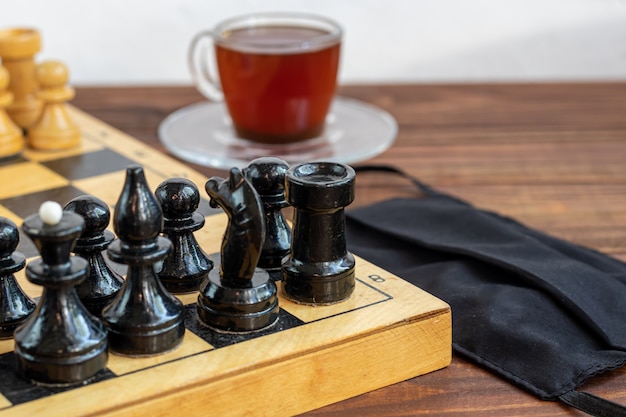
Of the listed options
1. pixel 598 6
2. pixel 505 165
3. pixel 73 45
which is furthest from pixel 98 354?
pixel 598 6

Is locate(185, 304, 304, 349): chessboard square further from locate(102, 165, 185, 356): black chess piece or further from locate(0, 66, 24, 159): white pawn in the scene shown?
locate(0, 66, 24, 159): white pawn

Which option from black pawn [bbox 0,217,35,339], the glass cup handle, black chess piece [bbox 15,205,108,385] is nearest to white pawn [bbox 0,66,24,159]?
the glass cup handle

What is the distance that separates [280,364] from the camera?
0.88m

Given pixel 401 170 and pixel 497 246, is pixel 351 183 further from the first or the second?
pixel 401 170

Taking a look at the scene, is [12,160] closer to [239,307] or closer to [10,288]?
[10,288]

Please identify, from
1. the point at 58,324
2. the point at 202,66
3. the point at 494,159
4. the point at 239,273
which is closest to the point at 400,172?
the point at 494,159

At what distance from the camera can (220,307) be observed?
3.04 ft

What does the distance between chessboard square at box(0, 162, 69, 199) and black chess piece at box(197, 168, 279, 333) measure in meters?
0.51

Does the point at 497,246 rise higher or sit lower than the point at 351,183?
lower

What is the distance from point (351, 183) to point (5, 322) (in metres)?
0.33

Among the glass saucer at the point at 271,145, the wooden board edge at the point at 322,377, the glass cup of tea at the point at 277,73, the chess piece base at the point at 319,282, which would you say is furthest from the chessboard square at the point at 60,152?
the wooden board edge at the point at 322,377

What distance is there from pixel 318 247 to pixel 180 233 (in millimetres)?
142

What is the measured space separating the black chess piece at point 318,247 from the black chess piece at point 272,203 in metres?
0.07

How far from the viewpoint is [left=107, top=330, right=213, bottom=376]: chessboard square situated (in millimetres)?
857
